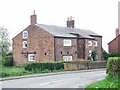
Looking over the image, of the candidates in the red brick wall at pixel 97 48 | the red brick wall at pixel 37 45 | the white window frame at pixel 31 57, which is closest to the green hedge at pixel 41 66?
the red brick wall at pixel 37 45

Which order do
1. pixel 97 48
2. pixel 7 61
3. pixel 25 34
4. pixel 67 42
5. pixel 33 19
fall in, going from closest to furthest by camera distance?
1. pixel 67 42
2. pixel 33 19
3. pixel 25 34
4. pixel 7 61
5. pixel 97 48

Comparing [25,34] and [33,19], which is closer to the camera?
[33,19]

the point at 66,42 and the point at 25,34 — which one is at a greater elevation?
the point at 25,34

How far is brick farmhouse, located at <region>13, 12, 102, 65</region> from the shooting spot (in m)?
53.3

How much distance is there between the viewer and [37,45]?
5556 centimetres

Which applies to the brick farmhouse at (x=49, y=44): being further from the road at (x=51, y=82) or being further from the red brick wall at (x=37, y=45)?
the road at (x=51, y=82)

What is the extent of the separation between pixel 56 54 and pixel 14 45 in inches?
417

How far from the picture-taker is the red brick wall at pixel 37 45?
53188 mm

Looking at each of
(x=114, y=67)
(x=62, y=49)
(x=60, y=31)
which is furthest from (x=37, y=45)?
(x=114, y=67)

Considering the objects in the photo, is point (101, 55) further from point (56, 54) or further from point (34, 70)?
point (34, 70)

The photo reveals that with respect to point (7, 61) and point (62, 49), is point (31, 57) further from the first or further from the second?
point (62, 49)

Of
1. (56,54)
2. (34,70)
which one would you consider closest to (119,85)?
(34,70)

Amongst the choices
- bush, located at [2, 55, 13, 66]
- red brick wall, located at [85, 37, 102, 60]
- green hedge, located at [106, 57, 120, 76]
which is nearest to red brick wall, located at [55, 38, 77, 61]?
red brick wall, located at [85, 37, 102, 60]

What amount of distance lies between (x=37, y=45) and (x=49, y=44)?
3163mm
